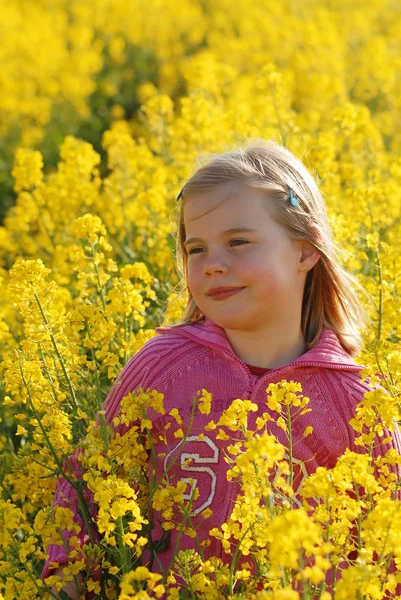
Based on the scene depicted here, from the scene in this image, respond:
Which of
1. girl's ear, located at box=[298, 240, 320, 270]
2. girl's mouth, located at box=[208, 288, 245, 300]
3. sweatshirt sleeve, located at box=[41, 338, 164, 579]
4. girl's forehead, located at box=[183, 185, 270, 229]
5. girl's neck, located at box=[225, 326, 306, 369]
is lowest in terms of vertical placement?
sweatshirt sleeve, located at box=[41, 338, 164, 579]

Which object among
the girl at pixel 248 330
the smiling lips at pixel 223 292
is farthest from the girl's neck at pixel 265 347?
the smiling lips at pixel 223 292

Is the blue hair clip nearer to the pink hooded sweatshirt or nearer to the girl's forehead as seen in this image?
the girl's forehead

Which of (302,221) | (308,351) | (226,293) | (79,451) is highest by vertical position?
(302,221)

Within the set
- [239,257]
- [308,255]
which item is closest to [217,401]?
[239,257]

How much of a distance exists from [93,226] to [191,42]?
8.17 meters

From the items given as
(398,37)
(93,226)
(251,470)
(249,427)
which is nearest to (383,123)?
(398,37)

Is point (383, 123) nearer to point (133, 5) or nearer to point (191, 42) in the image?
point (191, 42)

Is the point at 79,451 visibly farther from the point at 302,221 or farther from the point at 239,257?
the point at 302,221

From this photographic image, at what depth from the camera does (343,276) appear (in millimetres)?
2621

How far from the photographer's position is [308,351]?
2471mm

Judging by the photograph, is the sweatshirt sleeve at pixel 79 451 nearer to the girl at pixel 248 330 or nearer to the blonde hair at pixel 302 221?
the girl at pixel 248 330

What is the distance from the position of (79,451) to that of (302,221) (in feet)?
2.73

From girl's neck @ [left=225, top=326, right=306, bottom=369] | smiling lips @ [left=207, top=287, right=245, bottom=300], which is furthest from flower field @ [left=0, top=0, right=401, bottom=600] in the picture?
smiling lips @ [left=207, top=287, right=245, bottom=300]

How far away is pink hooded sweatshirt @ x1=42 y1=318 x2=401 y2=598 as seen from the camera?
232 centimetres
